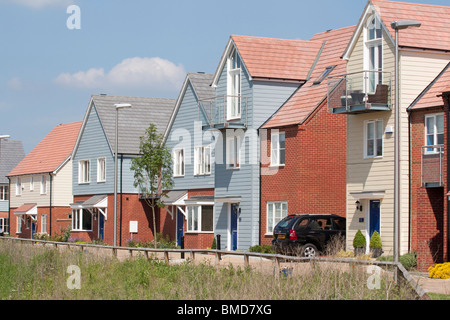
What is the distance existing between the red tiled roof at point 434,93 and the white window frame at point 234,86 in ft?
34.6

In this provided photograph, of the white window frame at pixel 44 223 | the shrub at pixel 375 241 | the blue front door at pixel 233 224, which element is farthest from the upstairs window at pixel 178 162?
the white window frame at pixel 44 223

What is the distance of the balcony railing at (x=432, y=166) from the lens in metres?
26.9

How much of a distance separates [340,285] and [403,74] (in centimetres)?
1506

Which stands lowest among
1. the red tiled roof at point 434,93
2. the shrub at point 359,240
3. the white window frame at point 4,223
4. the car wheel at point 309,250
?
the white window frame at point 4,223

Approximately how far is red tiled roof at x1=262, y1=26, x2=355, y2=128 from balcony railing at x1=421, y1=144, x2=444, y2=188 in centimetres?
714

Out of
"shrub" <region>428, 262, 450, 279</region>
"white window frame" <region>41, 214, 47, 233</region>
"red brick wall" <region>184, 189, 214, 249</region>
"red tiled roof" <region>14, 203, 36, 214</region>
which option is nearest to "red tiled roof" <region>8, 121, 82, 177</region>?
"red tiled roof" <region>14, 203, 36, 214</region>

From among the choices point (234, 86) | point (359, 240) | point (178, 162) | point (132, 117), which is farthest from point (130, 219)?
point (359, 240)

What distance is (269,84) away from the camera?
37062 mm

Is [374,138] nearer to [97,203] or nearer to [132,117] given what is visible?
[132,117]

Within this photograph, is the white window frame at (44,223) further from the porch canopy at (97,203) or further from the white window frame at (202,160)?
the white window frame at (202,160)

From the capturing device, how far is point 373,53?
30.5m

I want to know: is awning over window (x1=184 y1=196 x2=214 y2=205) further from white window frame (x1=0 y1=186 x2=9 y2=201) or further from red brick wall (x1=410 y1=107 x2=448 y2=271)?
white window frame (x1=0 y1=186 x2=9 y2=201)

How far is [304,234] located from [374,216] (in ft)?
9.02
